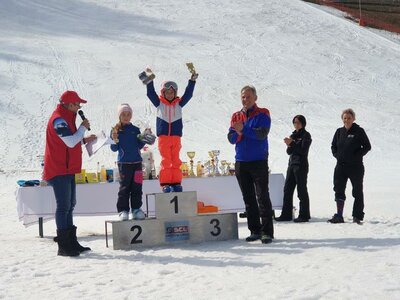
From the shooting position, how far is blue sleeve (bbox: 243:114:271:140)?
5.89m

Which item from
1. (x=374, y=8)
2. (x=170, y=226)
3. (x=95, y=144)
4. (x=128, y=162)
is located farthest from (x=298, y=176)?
(x=374, y=8)

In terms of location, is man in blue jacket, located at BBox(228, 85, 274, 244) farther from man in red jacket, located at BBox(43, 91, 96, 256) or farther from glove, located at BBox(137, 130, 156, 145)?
man in red jacket, located at BBox(43, 91, 96, 256)

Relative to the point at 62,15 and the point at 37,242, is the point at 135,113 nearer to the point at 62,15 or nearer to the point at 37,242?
the point at 37,242

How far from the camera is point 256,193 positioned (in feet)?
20.0

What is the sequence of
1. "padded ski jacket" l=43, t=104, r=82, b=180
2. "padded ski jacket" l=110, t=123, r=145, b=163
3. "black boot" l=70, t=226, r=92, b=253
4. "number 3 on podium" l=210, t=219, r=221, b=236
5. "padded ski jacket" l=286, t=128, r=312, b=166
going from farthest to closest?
"padded ski jacket" l=286, t=128, r=312, b=166, "padded ski jacket" l=110, t=123, r=145, b=163, "number 3 on podium" l=210, t=219, r=221, b=236, "black boot" l=70, t=226, r=92, b=253, "padded ski jacket" l=43, t=104, r=82, b=180

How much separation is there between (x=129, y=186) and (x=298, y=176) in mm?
2370

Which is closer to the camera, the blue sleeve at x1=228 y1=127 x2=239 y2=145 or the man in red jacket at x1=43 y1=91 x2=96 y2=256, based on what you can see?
the man in red jacket at x1=43 y1=91 x2=96 y2=256

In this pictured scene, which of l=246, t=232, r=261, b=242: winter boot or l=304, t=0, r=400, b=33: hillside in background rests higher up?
l=304, t=0, r=400, b=33: hillside in background

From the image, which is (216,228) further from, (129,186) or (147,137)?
(147,137)

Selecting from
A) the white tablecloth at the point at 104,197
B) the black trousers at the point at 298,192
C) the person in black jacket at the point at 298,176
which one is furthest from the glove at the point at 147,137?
the black trousers at the point at 298,192

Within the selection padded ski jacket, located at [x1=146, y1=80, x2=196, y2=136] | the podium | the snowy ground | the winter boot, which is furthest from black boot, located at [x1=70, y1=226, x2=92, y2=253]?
the winter boot

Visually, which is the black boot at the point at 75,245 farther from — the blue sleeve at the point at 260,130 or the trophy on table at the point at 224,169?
the trophy on table at the point at 224,169

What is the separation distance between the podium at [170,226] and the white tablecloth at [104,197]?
1232 millimetres

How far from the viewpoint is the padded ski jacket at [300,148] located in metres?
7.59
